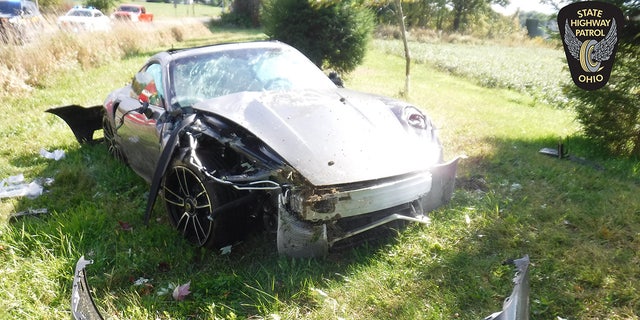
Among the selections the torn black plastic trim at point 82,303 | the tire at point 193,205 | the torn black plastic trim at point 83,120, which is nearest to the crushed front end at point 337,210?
the tire at point 193,205

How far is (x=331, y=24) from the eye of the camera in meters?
10.9

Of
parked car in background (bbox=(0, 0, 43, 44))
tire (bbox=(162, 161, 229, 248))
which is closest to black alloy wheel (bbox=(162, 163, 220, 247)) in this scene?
tire (bbox=(162, 161, 229, 248))

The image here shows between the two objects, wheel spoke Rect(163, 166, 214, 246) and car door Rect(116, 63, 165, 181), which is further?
car door Rect(116, 63, 165, 181)

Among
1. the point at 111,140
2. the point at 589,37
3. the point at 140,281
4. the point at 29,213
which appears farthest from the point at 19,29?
the point at 589,37

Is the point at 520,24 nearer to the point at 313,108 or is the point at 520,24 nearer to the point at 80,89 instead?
the point at 80,89

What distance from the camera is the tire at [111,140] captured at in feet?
16.5

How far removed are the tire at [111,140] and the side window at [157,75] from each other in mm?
1049

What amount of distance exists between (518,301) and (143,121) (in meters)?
3.23

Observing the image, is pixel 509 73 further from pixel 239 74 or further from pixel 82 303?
pixel 82 303

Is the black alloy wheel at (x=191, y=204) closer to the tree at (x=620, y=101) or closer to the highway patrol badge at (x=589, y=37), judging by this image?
the highway patrol badge at (x=589, y=37)

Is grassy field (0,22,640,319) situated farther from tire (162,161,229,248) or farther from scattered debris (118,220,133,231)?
tire (162,161,229,248)

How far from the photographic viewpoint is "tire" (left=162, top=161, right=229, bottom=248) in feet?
9.86

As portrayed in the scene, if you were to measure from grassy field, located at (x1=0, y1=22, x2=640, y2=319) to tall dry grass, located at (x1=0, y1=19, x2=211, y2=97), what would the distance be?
17.9 ft

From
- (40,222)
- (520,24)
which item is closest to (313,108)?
(40,222)
